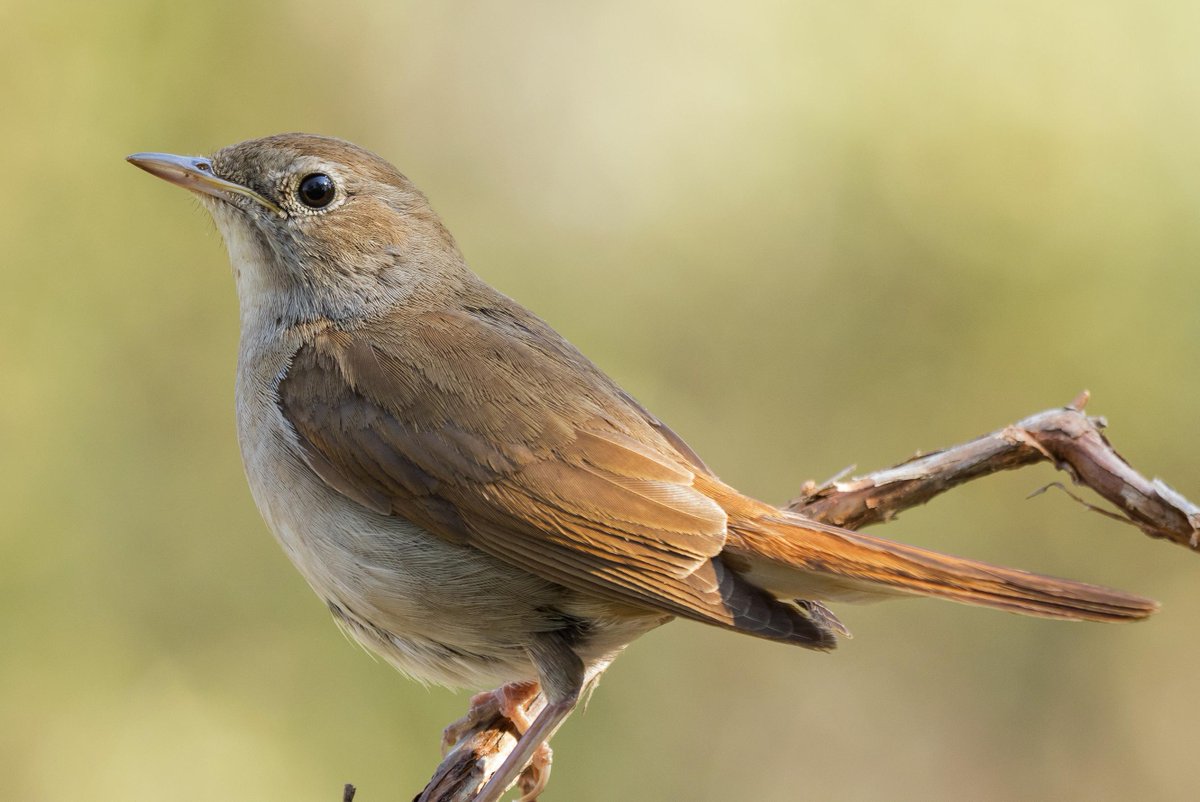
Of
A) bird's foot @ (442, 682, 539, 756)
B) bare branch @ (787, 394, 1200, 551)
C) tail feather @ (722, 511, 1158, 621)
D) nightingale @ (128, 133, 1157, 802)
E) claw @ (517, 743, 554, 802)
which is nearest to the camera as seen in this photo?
tail feather @ (722, 511, 1158, 621)

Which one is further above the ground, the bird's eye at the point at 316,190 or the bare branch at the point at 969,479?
the bare branch at the point at 969,479

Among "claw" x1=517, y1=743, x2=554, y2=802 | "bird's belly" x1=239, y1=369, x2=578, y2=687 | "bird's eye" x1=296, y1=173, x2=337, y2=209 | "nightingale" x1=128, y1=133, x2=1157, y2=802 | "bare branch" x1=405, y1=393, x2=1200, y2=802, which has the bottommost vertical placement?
"claw" x1=517, y1=743, x2=554, y2=802

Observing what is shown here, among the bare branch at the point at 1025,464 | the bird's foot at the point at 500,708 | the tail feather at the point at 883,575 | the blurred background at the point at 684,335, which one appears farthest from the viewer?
the blurred background at the point at 684,335

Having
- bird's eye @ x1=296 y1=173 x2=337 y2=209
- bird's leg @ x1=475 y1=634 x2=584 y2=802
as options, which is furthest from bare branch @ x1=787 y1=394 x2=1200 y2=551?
bird's eye @ x1=296 y1=173 x2=337 y2=209

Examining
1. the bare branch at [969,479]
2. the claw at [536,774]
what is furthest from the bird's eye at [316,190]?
the claw at [536,774]

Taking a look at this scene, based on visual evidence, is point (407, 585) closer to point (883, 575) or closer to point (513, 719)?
point (513, 719)

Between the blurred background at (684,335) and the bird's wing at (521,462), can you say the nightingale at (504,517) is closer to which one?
the bird's wing at (521,462)

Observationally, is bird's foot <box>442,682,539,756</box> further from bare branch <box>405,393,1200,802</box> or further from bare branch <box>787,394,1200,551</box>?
bare branch <box>787,394,1200,551</box>

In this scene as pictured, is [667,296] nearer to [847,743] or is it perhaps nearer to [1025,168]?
[1025,168]
